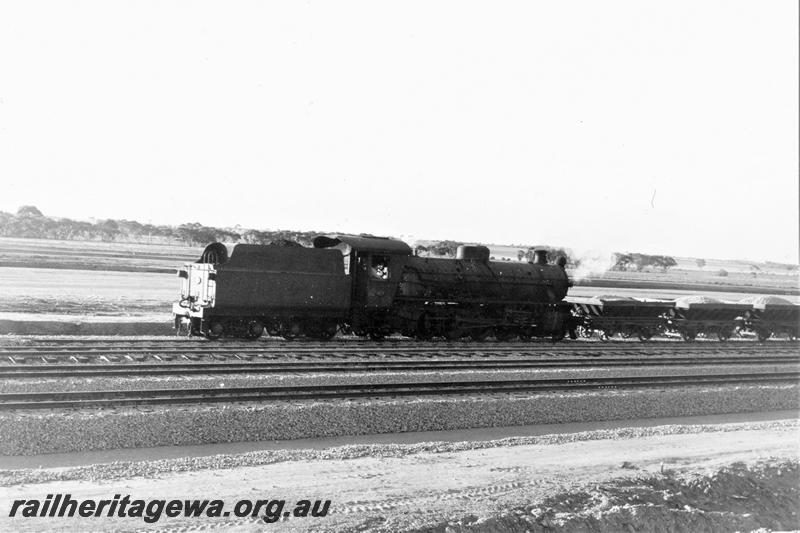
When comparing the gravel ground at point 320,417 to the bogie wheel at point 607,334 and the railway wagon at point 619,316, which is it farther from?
the bogie wheel at point 607,334

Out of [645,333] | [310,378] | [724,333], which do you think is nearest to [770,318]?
[724,333]

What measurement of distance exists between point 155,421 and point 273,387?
2820 mm

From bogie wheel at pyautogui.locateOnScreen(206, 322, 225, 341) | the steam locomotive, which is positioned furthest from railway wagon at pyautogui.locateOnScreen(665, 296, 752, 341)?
bogie wheel at pyautogui.locateOnScreen(206, 322, 225, 341)

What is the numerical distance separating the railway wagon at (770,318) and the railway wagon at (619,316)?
425cm

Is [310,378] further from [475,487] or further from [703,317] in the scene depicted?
[703,317]

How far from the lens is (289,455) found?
10.5 m

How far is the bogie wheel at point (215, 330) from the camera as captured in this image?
2041 centimetres

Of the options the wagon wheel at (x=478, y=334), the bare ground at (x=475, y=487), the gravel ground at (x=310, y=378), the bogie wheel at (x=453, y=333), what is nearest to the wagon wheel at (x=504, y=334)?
the wagon wheel at (x=478, y=334)

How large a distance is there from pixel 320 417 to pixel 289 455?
2359 mm

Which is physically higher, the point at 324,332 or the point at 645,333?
the point at 324,332

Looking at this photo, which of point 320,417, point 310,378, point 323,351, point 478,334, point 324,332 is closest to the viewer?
point 320,417

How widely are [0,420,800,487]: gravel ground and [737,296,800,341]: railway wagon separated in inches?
720

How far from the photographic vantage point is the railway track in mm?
16938

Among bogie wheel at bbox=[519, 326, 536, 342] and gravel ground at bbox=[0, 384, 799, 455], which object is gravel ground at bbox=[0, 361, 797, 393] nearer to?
gravel ground at bbox=[0, 384, 799, 455]
